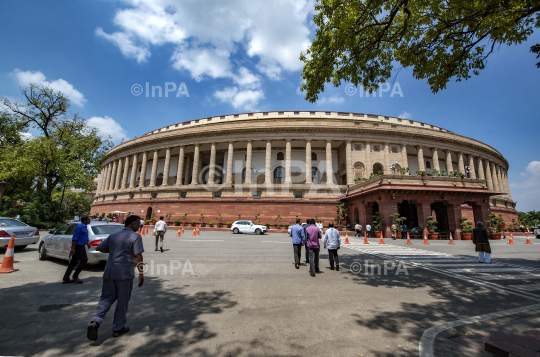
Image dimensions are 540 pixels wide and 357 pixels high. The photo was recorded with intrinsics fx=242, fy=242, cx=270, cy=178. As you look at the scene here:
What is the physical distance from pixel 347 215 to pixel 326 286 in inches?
1028

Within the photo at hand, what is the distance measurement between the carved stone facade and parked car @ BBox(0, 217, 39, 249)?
77.1 ft

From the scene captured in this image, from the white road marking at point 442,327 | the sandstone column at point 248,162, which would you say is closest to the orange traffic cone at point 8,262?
the white road marking at point 442,327

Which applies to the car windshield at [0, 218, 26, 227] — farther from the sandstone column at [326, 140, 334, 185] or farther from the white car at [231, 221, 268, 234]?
the sandstone column at [326, 140, 334, 185]

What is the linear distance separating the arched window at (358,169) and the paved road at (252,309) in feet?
90.1

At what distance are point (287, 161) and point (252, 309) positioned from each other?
1213 inches

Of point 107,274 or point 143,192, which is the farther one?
point 143,192

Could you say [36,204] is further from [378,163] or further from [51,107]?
[378,163]

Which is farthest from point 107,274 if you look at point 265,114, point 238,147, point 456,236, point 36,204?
point 265,114

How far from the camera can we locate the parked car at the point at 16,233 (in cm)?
995

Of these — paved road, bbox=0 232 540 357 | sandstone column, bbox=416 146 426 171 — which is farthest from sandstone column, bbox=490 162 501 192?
paved road, bbox=0 232 540 357

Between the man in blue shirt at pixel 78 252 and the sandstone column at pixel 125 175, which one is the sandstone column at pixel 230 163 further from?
the man in blue shirt at pixel 78 252

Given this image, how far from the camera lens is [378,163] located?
36156 millimetres

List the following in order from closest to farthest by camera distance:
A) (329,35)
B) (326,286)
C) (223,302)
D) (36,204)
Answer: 1. (223,302)
2. (326,286)
3. (329,35)
4. (36,204)

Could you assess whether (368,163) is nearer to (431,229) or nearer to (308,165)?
(308,165)
